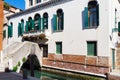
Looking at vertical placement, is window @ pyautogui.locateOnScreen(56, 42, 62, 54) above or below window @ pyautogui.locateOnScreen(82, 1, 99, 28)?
below

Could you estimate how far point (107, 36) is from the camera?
14672 millimetres

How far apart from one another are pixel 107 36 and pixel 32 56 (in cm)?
792

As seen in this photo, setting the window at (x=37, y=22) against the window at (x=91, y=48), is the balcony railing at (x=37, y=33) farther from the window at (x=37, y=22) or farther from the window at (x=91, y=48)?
the window at (x=91, y=48)

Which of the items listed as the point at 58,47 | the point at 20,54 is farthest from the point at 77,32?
the point at 20,54

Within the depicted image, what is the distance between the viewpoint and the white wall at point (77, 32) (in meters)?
14.8

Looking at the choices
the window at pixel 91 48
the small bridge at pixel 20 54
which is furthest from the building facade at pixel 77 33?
the small bridge at pixel 20 54

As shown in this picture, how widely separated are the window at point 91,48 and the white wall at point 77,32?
254mm

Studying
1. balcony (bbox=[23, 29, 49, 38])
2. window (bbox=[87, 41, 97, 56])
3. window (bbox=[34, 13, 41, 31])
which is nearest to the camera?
window (bbox=[87, 41, 97, 56])

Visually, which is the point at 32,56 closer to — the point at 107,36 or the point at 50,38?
the point at 50,38

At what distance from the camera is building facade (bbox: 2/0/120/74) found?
14.9 metres

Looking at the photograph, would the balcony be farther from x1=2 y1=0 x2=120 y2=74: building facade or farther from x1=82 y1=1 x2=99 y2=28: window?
x1=82 y1=1 x2=99 y2=28: window

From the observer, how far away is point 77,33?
55.6 feet

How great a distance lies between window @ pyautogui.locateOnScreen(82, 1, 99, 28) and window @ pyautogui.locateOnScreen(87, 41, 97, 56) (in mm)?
1333

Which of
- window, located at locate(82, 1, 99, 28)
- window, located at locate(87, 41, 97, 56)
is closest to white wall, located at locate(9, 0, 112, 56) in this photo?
window, located at locate(87, 41, 97, 56)
